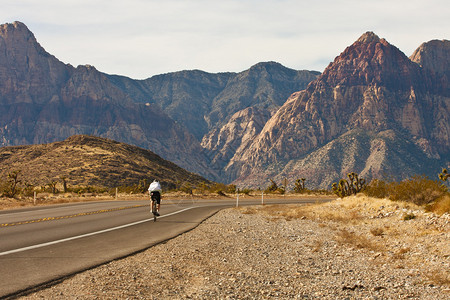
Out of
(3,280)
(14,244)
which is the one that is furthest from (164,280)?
Result: (14,244)

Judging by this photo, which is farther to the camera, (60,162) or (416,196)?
(60,162)

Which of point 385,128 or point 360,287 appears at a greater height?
point 385,128

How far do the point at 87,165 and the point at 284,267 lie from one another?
80053mm

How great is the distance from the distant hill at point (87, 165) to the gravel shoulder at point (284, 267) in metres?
64.7

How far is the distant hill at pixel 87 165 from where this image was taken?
80.1 m

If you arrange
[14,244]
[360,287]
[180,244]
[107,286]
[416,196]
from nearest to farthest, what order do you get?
[107,286]
[360,287]
[14,244]
[180,244]
[416,196]

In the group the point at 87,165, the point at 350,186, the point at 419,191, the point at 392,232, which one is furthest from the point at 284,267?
the point at 87,165

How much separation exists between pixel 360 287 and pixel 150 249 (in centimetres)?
595

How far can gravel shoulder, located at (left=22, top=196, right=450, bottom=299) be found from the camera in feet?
25.9

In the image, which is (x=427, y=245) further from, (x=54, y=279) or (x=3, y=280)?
(x=3, y=280)

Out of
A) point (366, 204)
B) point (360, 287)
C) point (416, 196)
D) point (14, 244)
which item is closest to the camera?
point (360, 287)

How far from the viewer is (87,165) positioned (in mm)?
85625

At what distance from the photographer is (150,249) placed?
484 inches

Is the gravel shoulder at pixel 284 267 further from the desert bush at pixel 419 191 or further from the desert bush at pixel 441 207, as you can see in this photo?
the desert bush at pixel 419 191
